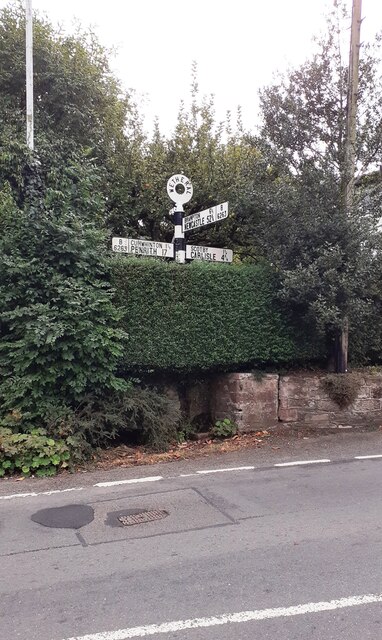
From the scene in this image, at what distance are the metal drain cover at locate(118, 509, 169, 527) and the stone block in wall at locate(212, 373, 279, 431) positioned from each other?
153 inches

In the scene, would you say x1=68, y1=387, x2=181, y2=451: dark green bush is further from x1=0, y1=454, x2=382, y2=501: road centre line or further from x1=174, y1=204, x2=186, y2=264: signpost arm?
x1=174, y1=204, x2=186, y2=264: signpost arm

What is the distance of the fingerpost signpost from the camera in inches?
336

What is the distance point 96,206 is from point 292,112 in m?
4.03

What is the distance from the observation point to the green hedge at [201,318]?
27.6 ft

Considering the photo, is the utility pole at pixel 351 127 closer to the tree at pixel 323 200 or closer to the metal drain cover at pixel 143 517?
the tree at pixel 323 200

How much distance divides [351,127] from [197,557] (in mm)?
8202

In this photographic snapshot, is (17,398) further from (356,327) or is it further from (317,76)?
(317,76)

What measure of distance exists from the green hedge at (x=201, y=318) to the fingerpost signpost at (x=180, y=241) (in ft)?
0.89

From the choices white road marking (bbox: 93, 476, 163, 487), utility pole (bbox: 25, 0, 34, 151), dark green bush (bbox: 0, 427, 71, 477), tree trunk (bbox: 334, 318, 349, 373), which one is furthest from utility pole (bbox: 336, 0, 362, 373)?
utility pole (bbox: 25, 0, 34, 151)

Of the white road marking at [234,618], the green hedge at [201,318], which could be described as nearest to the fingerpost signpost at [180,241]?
the green hedge at [201,318]

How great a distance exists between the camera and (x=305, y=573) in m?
3.91

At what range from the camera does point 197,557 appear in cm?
424

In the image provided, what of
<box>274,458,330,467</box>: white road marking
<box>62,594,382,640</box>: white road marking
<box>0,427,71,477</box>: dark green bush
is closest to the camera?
<box>62,594,382,640</box>: white road marking

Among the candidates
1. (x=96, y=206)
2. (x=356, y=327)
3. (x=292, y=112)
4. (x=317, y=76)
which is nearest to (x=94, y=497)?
(x=96, y=206)
